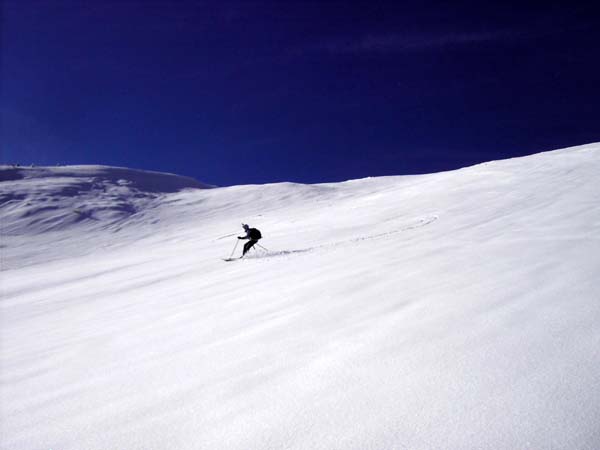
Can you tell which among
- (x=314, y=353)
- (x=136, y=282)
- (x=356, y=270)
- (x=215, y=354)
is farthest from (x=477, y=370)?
(x=136, y=282)

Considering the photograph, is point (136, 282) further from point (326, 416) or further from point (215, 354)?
point (326, 416)

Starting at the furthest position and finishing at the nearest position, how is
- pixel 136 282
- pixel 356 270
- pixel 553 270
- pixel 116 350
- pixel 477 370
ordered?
pixel 136 282 < pixel 356 270 < pixel 553 270 < pixel 116 350 < pixel 477 370

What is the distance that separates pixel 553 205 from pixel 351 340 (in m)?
7.12

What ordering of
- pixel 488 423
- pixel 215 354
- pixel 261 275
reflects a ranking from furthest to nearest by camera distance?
pixel 261 275
pixel 215 354
pixel 488 423

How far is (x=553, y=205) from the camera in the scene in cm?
721

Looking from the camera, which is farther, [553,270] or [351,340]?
[553,270]

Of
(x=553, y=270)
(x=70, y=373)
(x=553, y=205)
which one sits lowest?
(x=70, y=373)

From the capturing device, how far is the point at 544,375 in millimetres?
1624

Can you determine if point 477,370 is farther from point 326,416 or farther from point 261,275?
point 261,275

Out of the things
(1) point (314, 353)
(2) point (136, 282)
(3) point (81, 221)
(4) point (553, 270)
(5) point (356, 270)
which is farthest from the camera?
(3) point (81, 221)

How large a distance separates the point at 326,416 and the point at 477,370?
82 cm

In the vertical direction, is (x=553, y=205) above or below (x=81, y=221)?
below

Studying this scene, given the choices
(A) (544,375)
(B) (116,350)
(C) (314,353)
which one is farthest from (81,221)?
(A) (544,375)

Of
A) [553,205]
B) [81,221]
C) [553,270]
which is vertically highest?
[81,221]
